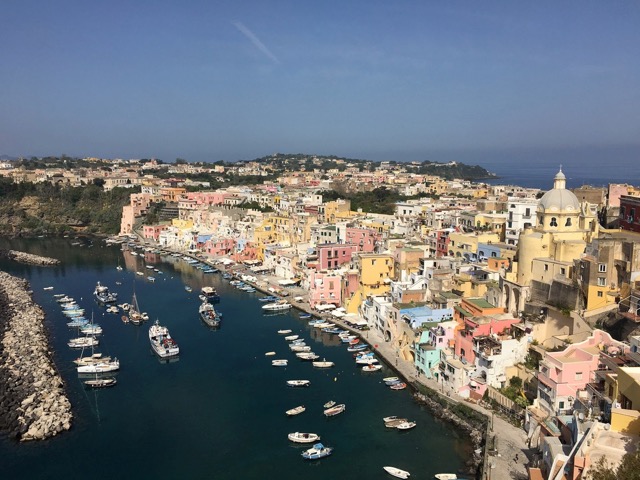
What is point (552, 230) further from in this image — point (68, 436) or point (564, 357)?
point (68, 436)

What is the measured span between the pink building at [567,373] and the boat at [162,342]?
48.3ft

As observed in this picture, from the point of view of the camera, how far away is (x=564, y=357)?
15.6m

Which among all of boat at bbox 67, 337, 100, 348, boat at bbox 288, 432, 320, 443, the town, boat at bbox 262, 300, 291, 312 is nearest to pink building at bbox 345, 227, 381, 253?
the town

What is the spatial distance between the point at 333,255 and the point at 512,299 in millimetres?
14252

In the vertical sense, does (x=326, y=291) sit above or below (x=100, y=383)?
above

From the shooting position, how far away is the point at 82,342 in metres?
24.5

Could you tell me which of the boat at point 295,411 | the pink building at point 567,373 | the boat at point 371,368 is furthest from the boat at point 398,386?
the pink building at point 567,373

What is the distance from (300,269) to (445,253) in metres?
9.41

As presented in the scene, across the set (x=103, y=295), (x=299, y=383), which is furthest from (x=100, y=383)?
(x=103, y=295)

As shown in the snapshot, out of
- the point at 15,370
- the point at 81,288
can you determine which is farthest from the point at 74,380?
the point at 81,288

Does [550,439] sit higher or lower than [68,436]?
higher

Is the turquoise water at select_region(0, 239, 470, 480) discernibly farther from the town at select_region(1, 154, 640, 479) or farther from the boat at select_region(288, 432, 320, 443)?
the town at select_region(1, 154, 640, 479)

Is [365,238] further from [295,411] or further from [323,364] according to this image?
[295,411]

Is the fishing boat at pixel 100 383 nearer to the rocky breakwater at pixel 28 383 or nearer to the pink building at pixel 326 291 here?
the rocky breakwater at pixel 28 383
